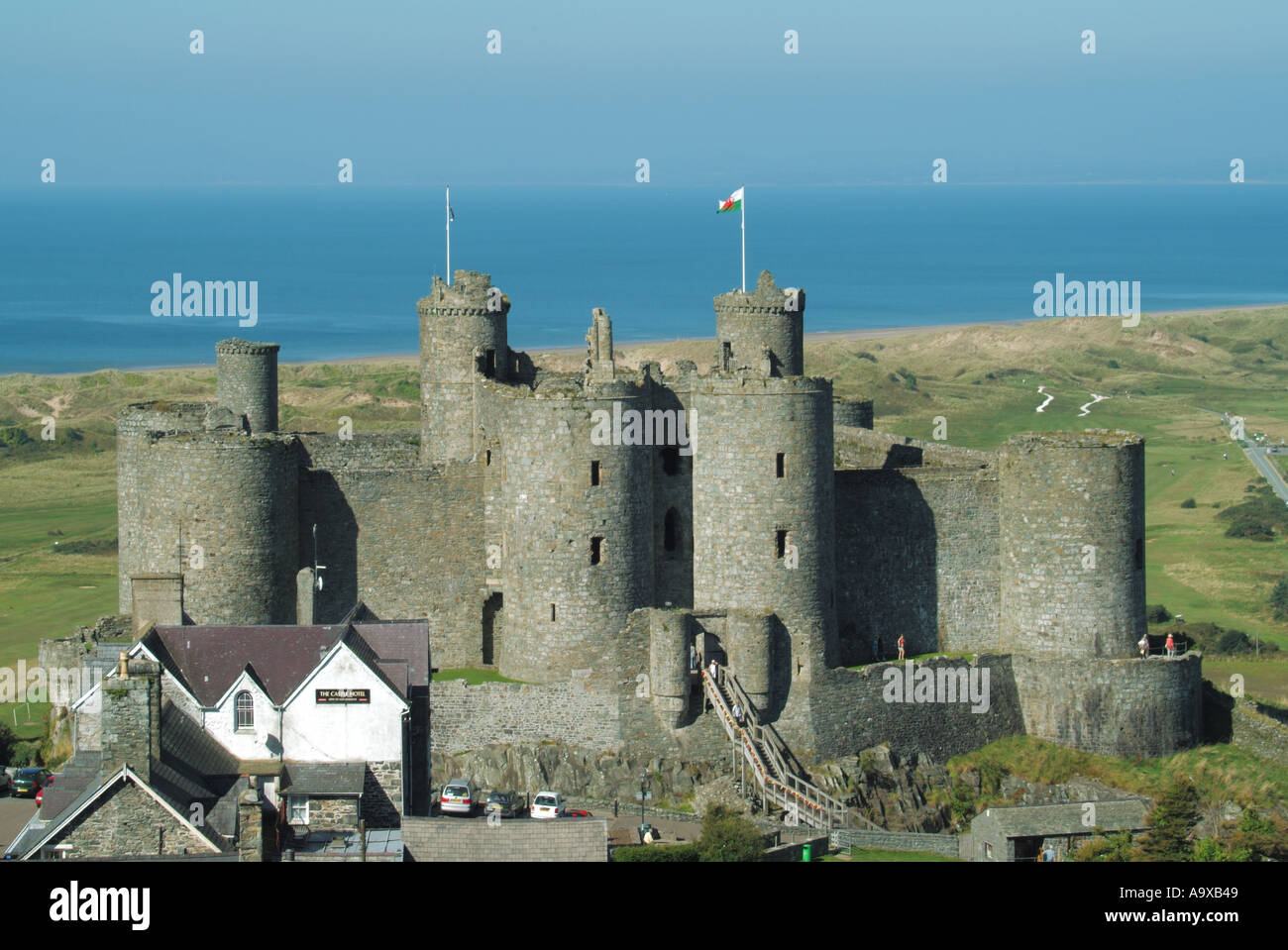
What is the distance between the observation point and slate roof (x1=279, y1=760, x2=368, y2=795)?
124ft

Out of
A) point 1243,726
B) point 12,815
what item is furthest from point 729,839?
point 1243,726

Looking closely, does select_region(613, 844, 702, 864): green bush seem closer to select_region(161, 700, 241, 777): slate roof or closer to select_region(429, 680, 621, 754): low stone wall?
select_region(161, 700, 241, 777): slate roof

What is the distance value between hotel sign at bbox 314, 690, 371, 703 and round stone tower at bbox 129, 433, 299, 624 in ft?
22.5

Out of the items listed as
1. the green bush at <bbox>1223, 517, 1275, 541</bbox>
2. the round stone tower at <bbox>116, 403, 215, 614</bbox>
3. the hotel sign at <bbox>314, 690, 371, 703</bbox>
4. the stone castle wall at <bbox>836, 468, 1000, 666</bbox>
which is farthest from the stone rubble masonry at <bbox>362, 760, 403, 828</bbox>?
the green bush at <bbox>1223, 517, 1275, 541</bbox>

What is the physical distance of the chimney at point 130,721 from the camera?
34719 mm

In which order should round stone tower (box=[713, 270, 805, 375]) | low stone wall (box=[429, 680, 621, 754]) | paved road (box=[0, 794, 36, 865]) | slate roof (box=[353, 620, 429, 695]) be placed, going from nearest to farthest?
paved road (box=[0, 794, 36, 865])
slate roof (box=[353, 620, 429, 695])
low stone wall (box=[429, 680, 621, 754])
round stone tower (box=[713, 270, 805, 375])

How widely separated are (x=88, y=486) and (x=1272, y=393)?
257 feet

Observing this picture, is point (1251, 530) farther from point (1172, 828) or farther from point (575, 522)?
point (575, 522)

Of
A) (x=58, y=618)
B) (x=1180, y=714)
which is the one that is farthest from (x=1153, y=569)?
(x=58, y=618)

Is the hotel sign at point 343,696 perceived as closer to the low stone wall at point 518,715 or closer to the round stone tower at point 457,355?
the low stone wall at point 518,715

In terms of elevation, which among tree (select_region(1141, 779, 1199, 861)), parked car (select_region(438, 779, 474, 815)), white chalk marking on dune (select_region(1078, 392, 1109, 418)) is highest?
white chalk marking on dune (select_region(1078, 392, 1109, 418))
